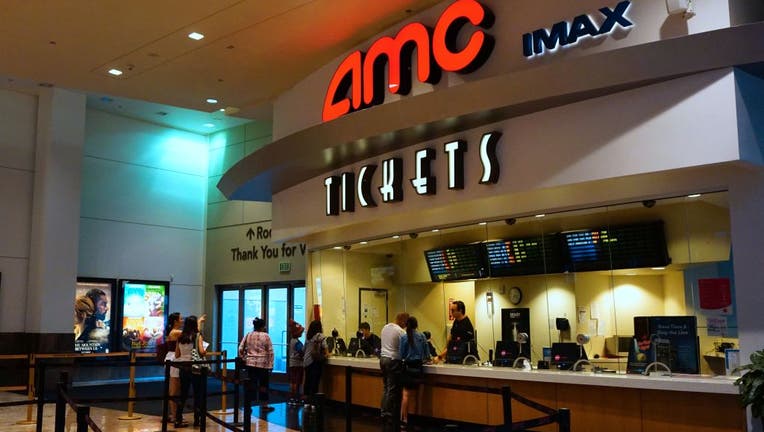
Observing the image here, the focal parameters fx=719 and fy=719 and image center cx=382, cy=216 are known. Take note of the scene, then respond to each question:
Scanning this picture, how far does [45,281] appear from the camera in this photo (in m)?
14.0

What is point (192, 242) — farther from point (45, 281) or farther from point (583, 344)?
point (583, 344)

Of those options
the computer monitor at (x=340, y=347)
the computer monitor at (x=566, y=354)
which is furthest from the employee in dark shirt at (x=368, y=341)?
the computer monitor at (x=566, y=354)

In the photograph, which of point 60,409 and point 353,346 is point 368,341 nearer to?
point 353,346

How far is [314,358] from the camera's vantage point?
1055 centimetres

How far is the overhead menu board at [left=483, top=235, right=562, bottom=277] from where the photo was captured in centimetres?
823

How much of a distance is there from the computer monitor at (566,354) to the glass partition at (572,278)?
1cm

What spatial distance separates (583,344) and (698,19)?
3.44 m

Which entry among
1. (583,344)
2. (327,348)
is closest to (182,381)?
(327,348)

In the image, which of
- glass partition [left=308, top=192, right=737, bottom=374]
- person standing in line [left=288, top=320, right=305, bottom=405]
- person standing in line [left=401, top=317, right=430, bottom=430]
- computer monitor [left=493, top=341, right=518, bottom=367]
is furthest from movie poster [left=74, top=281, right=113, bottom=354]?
computer monitor [left=493, top=341, right=518, bottom=367]

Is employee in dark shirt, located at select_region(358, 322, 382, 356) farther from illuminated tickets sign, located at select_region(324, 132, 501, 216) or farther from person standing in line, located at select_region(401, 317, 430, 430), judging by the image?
illuminated tickets sign, located at select_region(324, 132, 501, 216)

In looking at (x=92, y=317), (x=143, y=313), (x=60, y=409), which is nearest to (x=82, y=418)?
(x=60, y=409)

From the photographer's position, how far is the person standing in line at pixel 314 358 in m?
10.6

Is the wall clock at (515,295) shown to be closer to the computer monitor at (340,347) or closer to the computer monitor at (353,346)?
the computer monitor at (353,346)

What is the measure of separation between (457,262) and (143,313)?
987 cm
